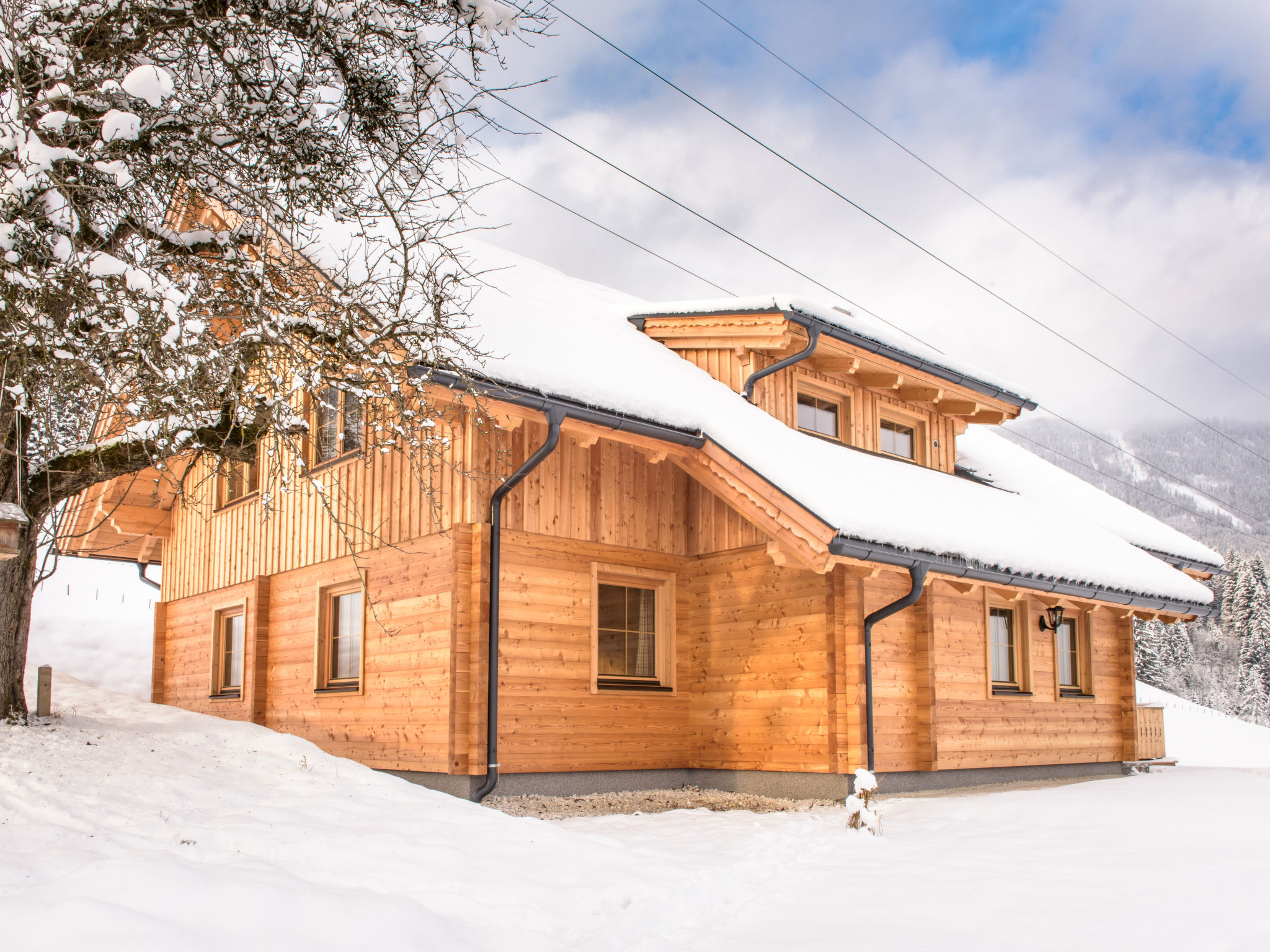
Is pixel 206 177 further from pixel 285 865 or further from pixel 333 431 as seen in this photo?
pixel 333 431

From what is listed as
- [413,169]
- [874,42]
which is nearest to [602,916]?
[413,169]

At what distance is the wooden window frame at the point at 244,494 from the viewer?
1284 centimetres

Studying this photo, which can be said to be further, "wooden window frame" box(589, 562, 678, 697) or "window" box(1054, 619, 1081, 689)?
"window" box(1054, 619, 1081, 689)

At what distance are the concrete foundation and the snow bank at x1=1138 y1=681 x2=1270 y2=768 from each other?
37.4 feet

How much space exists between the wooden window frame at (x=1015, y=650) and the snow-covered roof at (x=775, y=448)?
2.89ft

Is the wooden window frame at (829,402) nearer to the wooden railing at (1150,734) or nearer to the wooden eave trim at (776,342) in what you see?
the wooden eave trim at (776,342)

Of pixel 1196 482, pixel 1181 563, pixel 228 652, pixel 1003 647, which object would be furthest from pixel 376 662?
pixel 1196 482

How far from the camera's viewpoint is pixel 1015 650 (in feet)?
39.3

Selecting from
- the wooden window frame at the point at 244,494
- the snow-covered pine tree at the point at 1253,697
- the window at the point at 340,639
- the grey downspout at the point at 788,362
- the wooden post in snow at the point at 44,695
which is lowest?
the snow-covered pine tree at the point at 1253,697

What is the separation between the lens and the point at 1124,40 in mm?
127625

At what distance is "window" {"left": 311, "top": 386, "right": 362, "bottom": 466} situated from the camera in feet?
35.6

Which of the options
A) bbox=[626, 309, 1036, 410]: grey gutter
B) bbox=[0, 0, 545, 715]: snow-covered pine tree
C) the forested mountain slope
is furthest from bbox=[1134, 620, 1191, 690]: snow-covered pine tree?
the forested mountain slope

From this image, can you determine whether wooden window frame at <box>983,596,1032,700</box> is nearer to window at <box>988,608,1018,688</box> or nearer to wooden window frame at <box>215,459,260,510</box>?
window at <box>988,608,1018,688</box>

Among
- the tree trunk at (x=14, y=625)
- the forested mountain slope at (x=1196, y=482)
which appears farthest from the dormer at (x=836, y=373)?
the forested mountain slope at (x=1196, y=482)
